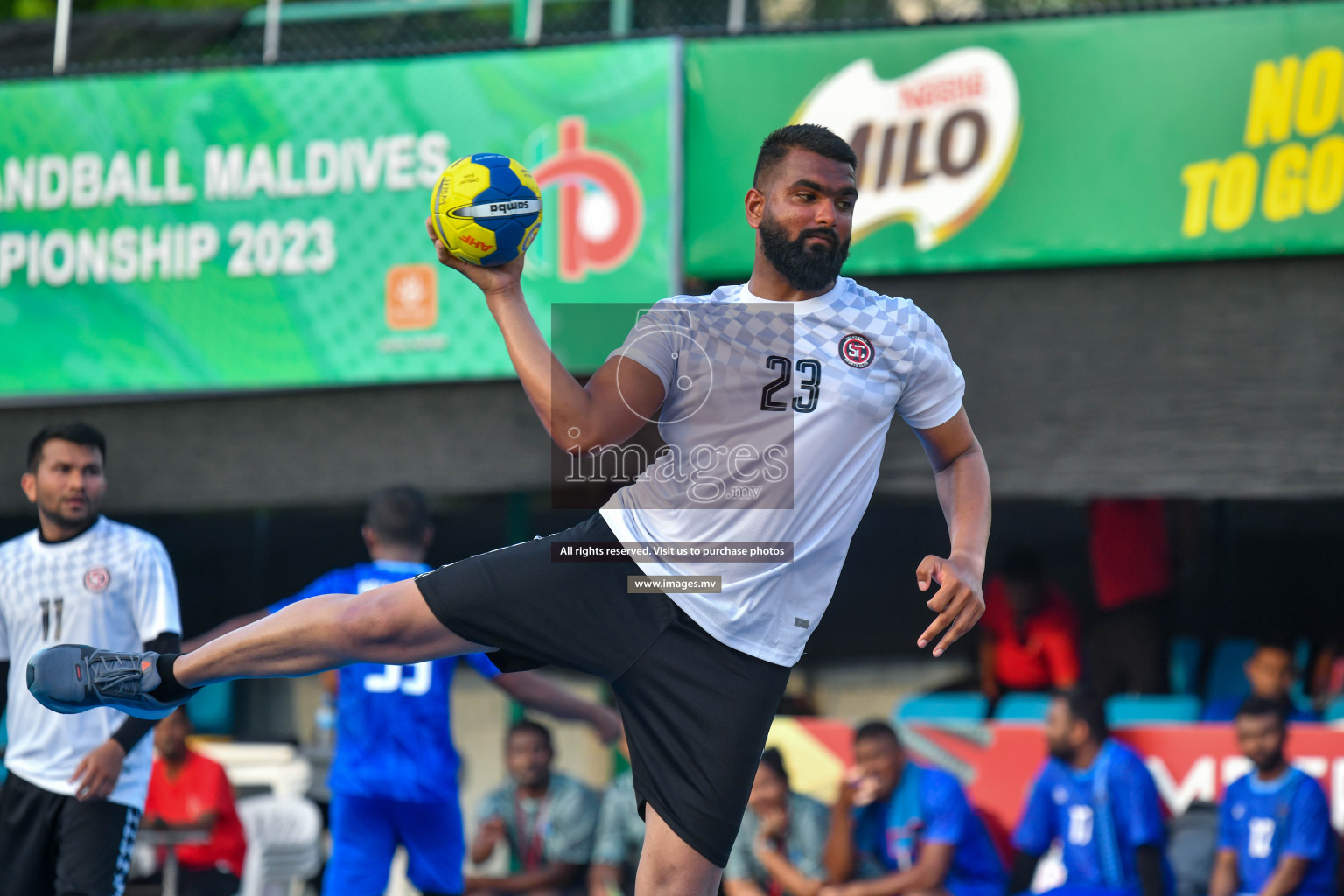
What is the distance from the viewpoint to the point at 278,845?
9461 mm

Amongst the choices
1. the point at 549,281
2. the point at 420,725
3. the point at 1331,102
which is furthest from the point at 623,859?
the point at 1331,102

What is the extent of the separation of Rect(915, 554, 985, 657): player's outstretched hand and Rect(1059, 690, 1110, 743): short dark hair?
5.03m

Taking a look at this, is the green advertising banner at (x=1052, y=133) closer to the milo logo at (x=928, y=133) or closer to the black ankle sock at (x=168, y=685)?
the milo logo at (x=928, y=133)

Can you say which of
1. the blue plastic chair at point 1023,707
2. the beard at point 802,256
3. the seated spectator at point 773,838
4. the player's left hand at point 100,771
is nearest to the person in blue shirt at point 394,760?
the player's left hand at point 100,771

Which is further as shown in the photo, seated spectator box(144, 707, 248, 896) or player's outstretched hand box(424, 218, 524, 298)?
seated spectator box(144, 707, 248, 896)

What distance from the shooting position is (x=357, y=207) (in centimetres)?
975

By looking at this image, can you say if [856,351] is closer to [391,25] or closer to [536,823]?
[536,823]

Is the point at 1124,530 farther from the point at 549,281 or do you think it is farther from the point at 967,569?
the point at 967,569

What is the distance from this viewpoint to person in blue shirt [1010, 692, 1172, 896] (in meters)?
8.53

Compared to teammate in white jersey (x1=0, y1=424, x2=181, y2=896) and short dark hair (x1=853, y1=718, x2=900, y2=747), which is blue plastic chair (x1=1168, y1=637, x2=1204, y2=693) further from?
teammate in white jersey (x1=0, y1=424, x2=181, y2=896)

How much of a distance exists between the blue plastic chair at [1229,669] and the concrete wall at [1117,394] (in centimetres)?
191

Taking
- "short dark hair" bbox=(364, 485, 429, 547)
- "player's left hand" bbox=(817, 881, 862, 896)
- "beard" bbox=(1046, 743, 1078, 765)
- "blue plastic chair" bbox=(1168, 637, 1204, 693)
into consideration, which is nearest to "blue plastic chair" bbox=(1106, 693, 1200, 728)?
"blue plastic chair" bbox=(1168, 637, 1204, 693)

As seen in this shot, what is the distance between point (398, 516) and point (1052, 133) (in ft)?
14.6

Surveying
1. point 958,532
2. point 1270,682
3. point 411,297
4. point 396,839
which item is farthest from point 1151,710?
point 958,532
